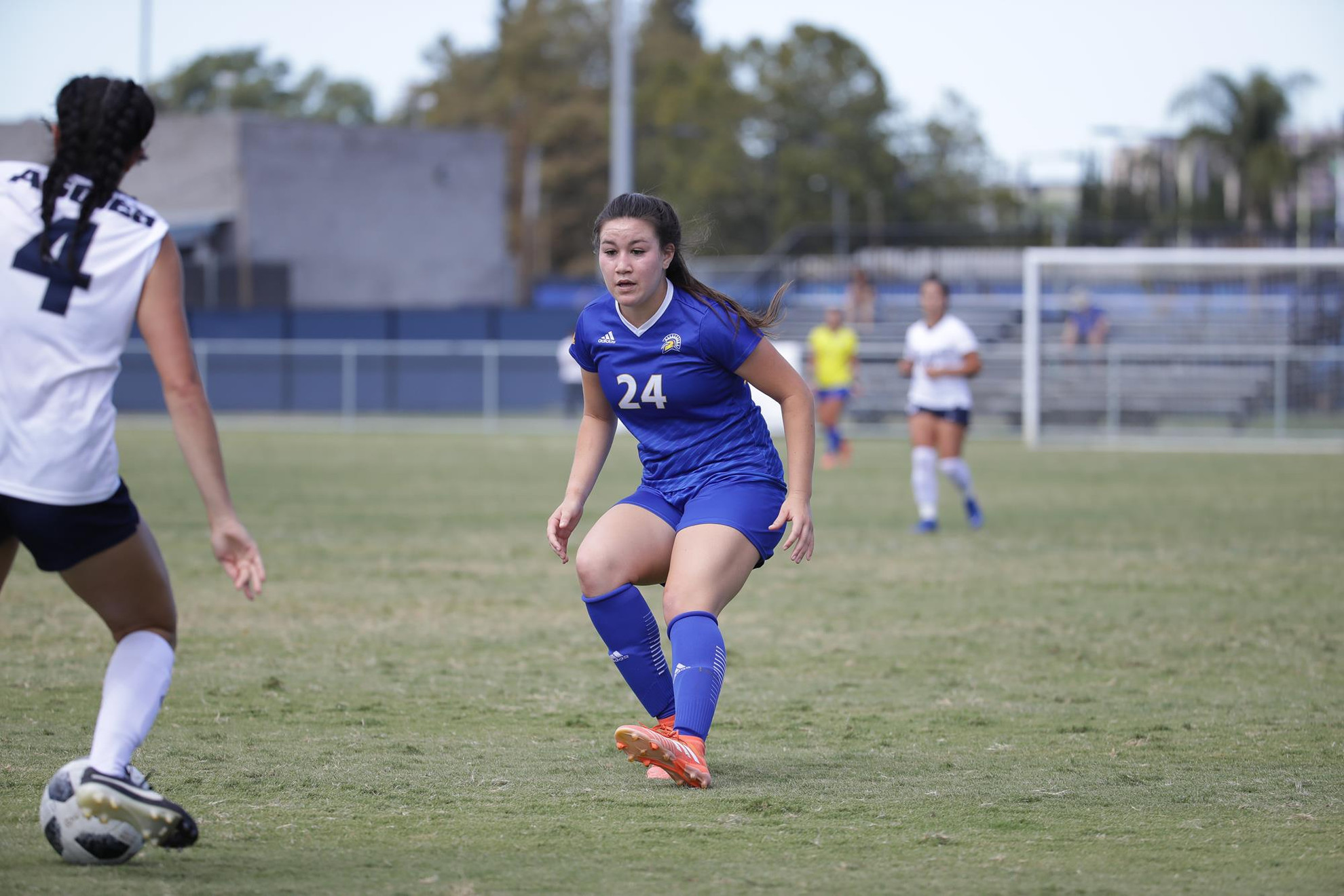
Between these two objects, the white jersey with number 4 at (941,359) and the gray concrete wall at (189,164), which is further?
the gray concrete wall at (189,164)

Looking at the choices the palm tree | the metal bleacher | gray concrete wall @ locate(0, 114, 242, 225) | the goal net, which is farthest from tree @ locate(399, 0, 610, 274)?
the goal net

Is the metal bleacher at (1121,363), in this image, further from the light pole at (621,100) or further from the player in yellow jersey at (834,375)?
the player in yellow jersey at (834,375)

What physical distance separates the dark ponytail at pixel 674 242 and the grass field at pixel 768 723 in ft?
5.00

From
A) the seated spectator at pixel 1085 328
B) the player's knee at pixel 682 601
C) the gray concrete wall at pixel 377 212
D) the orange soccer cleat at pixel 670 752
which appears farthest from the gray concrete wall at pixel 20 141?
the orange soccer cleat at pixel 670 752

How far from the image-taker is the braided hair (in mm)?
3557

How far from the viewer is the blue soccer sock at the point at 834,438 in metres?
20.8

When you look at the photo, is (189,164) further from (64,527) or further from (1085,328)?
(64,527)

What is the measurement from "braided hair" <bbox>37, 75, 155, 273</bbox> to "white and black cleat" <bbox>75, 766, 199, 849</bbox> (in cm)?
131

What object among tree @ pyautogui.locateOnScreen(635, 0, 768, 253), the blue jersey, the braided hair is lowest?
the blue jersey

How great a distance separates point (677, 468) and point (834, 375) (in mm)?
16013

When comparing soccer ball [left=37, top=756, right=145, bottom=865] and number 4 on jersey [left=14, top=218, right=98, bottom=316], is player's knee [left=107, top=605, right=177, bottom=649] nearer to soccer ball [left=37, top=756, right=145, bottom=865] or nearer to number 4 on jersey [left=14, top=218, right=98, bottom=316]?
soccer ball [left=37, top=756, right=145, bottom=865]

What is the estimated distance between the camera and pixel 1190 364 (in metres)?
27.0

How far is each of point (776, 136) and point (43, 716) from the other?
64.0 m

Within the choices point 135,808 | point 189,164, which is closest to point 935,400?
point 135,808
